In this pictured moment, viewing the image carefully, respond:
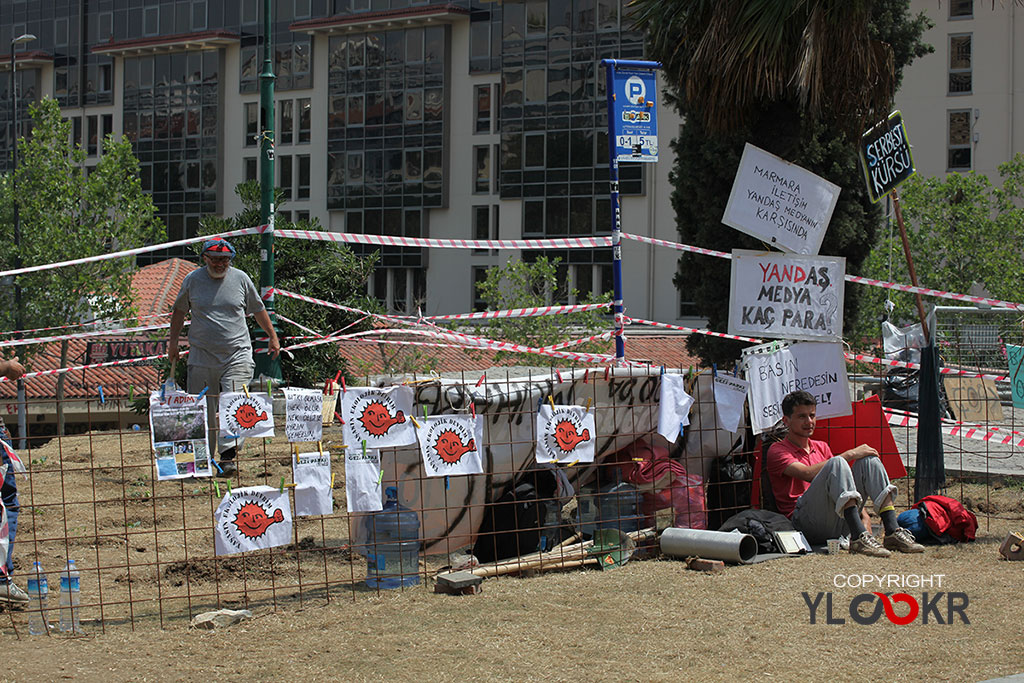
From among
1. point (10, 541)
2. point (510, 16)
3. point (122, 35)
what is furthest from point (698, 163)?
point (122, 35)

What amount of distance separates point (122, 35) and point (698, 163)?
50.1 metres

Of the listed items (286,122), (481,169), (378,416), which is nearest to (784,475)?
(378,416)

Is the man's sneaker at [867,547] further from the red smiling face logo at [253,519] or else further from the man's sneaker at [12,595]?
the man's sneaker at [12,595]

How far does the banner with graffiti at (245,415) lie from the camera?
579 cm

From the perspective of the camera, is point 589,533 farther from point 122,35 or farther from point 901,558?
point 122,35

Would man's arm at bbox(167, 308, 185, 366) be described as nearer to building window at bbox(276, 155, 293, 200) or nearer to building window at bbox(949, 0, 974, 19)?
building window at bbox(949, 0, 974, 19)

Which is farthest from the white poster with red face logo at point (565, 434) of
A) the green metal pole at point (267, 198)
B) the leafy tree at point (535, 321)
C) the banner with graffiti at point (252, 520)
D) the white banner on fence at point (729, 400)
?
the leafy tree at point (535, 321)

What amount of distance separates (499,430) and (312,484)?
1.31m

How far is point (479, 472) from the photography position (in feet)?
20.5

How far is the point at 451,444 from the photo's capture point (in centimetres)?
621

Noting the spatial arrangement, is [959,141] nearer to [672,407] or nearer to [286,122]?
[286,122]

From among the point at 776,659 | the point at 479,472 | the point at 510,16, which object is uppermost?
the point at 510,16

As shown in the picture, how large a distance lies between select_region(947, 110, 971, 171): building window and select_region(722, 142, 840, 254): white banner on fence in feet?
124

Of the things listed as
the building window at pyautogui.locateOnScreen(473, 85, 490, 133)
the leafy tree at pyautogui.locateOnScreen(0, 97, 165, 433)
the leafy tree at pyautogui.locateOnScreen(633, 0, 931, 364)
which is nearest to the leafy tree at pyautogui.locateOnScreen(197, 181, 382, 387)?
the leafy tree at pyautogui.locateOnScreen(633, 0, 931, 364)
